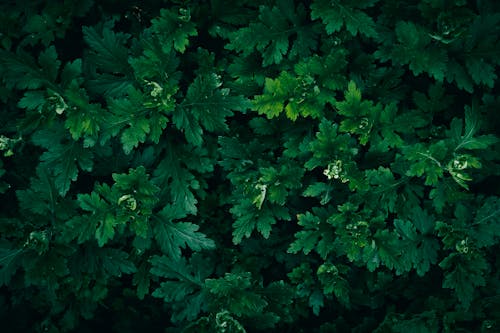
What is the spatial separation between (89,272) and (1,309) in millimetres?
982

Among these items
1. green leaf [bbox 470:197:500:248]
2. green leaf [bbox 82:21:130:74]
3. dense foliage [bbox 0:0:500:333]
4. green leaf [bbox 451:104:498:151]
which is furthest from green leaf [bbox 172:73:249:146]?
green leaf [bbox 470:197:500:248]

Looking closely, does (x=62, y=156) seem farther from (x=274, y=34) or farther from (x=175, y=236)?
(x=274, y=34)

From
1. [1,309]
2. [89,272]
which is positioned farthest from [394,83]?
[1,309]

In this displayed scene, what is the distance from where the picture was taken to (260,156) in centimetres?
338

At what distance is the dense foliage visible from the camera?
3.01 meters

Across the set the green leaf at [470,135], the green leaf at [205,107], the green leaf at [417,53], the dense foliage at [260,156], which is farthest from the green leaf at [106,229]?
the green leaf at [470,135]

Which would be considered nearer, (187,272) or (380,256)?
(380,256)

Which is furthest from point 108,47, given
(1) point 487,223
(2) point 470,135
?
(1) point 487,223

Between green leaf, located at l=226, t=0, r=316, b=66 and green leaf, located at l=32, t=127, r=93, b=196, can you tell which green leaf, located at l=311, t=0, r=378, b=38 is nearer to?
green leaf, located at l=226, t=0, r=316, b=66

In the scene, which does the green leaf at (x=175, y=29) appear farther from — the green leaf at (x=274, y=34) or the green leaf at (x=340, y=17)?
the green leaf at (x=340, y=17)

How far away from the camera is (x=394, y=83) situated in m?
3.24

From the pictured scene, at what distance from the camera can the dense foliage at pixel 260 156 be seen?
3.01 metres

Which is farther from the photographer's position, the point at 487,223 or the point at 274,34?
the point at 487,223

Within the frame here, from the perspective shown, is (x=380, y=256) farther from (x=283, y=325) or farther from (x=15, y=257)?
(x=15, y=257)
